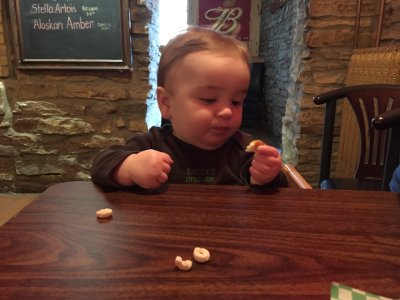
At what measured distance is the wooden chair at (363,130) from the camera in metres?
1.51

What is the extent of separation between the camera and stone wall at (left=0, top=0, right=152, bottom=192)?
2631 millimetres

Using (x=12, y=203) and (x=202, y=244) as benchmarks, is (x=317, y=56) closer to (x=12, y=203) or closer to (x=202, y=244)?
(x=202, y=244)

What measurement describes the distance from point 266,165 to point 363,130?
1.14m

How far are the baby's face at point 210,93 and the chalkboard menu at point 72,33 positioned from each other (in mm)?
1835

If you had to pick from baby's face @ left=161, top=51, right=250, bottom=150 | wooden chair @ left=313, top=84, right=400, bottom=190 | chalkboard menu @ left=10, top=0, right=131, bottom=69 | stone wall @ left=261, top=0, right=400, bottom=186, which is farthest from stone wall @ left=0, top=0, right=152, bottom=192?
baby's face @ left=161, top=51, right=250, bottom=150

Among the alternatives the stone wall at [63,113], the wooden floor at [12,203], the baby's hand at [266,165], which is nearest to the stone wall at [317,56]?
the stone wall at [63,113]

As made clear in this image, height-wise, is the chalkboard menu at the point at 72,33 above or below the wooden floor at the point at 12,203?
above

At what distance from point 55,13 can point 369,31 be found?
7.19 ft

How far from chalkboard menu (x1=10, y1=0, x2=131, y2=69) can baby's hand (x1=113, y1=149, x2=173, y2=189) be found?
6.61 feet

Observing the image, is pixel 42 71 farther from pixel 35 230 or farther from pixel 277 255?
pixel 277 255

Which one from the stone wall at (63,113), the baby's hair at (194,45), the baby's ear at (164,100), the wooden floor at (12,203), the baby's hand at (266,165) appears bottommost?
the wooden floor at (12,203)

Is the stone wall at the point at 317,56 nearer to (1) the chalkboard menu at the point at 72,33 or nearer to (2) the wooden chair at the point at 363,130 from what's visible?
(2) the wooden chair at the point at 363,130

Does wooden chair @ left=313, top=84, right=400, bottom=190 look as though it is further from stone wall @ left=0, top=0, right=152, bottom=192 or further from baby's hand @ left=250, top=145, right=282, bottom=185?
stone wall @ left=0, top=0, right=152, bottom=192

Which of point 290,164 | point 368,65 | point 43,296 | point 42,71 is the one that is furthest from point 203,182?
point 42,71
